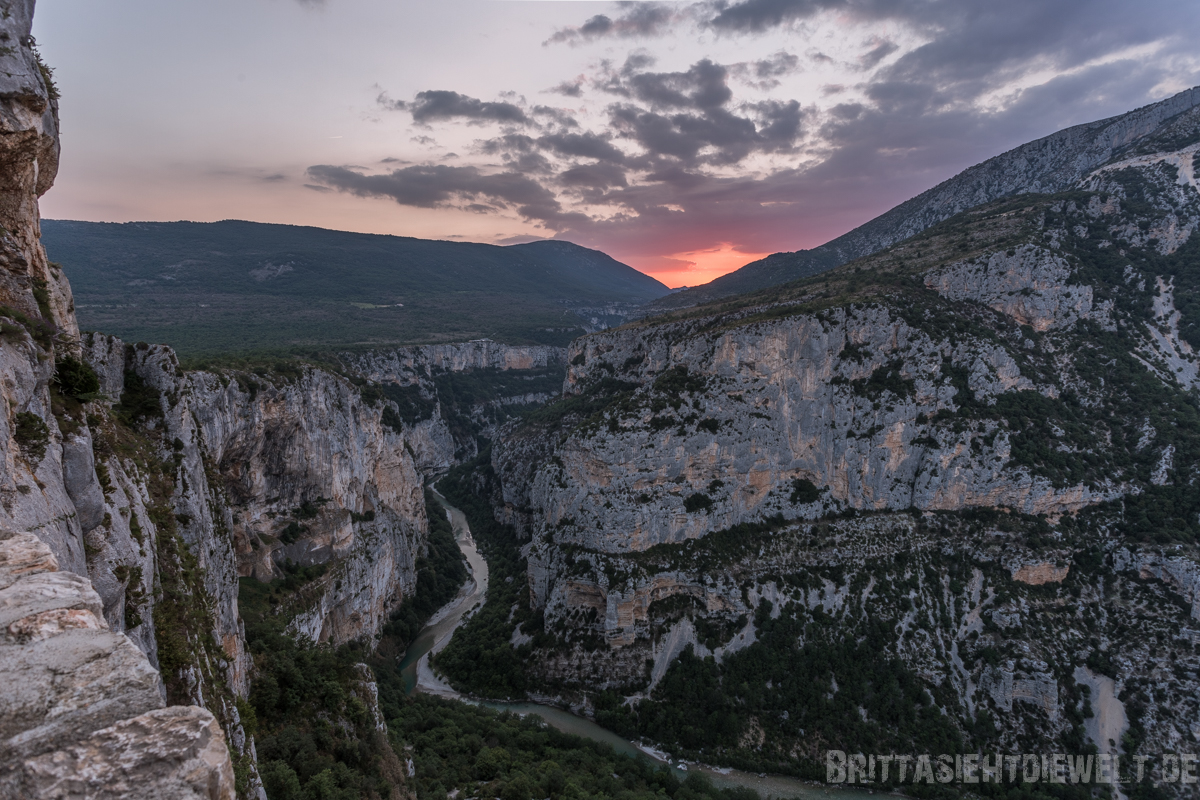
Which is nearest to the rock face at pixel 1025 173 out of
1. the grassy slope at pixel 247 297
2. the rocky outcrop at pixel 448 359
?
the rocky outcrop at pixel 448 359

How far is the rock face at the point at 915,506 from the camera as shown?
39344 mm

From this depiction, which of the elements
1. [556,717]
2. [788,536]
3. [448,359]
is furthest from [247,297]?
[788,536]

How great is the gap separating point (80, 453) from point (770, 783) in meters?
43.5

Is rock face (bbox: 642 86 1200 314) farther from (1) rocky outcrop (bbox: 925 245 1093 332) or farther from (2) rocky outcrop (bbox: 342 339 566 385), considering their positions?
(2) rocky outcrop (bbox: 342 339 566 385)

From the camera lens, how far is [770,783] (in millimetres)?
36906

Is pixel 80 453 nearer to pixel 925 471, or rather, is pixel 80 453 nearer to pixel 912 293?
pixel 925 471

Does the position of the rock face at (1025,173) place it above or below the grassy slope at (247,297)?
above

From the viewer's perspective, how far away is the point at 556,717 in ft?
138

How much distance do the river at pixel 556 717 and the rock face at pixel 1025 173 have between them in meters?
86.9

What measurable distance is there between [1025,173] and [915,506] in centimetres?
7443

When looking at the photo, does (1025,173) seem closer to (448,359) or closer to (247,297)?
(448,359)

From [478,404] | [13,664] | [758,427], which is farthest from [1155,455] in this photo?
[478,404]

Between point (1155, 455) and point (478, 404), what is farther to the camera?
point (478, 404)

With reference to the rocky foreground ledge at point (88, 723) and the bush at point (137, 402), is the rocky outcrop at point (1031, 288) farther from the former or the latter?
the rocky foreground ledge at point (88, 723)
